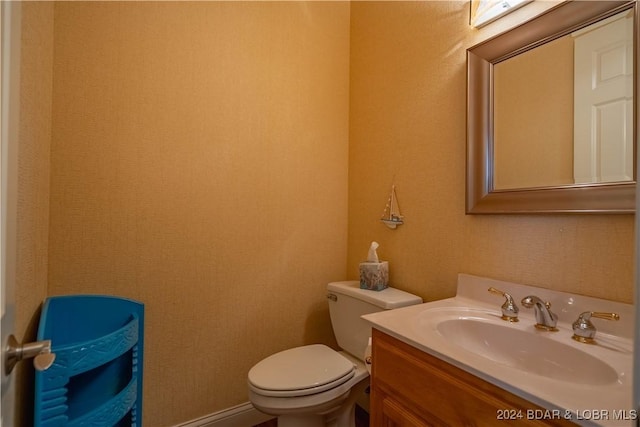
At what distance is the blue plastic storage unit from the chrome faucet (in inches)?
48.5

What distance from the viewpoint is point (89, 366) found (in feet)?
2.53

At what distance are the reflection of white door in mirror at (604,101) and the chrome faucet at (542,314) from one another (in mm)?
387

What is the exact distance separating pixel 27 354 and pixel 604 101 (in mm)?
1454

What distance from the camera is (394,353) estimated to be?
85cm

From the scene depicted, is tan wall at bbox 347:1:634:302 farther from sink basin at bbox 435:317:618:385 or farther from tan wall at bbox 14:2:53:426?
tan wall at bbox 14:2:53:426

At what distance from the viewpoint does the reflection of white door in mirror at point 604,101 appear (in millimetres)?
796

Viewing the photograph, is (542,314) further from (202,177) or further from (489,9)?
(202,177)

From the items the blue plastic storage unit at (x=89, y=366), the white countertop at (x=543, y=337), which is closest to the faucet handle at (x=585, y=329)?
the white countertop at (x=543, y=337)

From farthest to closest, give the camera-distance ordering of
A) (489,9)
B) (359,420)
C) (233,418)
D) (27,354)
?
(359,420) → (233,418) → (489,9) → (27,354)

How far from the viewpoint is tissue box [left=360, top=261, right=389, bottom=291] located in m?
1.40

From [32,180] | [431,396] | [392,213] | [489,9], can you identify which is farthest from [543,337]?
[32,180]

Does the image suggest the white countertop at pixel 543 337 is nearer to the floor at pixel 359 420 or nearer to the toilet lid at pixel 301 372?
the toilet lid at pixel 301 372

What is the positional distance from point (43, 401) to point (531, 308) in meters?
1.36

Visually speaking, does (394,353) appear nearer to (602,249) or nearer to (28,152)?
(602,249)
